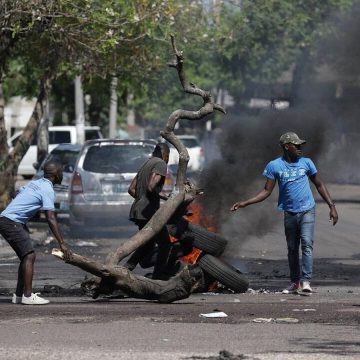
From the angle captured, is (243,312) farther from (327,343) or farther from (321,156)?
(321,156)

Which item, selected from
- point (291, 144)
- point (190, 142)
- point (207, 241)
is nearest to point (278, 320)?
point (207, 241)

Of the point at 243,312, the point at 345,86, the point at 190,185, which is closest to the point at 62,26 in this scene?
the point at 345,86

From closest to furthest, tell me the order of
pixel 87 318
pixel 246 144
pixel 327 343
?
pixel 327 343, pixel 87 318, pixel 246 144

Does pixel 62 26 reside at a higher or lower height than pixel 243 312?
higher

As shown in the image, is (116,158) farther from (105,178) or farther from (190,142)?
(190,142)

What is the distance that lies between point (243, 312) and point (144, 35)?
10429mm

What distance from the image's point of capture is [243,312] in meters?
10.7

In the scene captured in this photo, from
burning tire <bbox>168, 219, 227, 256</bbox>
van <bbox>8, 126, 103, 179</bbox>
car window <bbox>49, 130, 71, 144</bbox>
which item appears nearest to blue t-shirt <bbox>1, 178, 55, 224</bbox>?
burning tire <bbox>168, 219, 227, 256</bbox>

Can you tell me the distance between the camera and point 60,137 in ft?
139

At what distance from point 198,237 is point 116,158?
9579mm

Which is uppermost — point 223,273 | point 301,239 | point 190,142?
point 301,239

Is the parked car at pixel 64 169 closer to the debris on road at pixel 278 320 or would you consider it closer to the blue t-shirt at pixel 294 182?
the blue t-shirt at pixel 294 182

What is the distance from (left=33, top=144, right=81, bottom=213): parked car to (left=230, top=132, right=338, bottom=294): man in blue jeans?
9.84 meters

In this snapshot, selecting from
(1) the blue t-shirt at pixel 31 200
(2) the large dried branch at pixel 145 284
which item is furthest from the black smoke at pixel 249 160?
(1) the blue t-shirt at pixel 31 200
